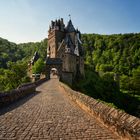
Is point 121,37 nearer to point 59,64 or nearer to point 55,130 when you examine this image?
point 59,64

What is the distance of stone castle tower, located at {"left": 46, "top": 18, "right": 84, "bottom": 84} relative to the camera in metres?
63.9

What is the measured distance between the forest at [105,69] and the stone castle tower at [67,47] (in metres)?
4.14

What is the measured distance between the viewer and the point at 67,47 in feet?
213

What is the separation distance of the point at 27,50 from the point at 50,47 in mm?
103628

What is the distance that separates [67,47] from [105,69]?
6942cm

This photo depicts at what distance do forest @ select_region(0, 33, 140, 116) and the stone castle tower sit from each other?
4.14m

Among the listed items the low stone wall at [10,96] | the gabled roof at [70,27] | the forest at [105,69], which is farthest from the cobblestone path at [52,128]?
the gabled roof at [70,27]

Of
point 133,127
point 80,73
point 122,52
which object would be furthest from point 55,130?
point 122,52

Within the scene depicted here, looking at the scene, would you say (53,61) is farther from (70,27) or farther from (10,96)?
(10,96)

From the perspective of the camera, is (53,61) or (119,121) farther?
(53,61)

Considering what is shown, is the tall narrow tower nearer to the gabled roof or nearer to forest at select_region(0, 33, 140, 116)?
the gabled roof

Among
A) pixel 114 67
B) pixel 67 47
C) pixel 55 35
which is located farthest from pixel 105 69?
pixel 67 47

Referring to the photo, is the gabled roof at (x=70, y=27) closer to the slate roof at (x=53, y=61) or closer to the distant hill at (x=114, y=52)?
the slate roof at (x=53, y=61)

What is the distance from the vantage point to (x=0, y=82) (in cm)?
5831
